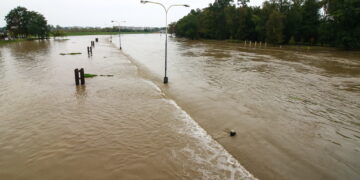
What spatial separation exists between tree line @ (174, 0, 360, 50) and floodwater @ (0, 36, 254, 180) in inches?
2286

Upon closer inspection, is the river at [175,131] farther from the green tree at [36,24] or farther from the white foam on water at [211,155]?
the green tree at [36,24]

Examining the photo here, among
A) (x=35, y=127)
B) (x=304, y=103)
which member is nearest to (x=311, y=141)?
(x=304, y=103)

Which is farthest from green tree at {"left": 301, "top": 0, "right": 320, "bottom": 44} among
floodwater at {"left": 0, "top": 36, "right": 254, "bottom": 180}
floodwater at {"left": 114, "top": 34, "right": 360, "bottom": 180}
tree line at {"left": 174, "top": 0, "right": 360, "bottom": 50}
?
floodwater at {"left": 0, "top": 36, "right": 254, "bottom": 180}

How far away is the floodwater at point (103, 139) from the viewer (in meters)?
7.35

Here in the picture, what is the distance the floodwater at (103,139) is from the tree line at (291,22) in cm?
5806

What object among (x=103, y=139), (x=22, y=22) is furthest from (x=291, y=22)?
(x=22, y=22)

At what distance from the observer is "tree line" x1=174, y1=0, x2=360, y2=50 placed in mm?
52234

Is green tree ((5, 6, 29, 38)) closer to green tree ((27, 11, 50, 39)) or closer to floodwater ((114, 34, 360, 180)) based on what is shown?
green tree ((27, 11, 50, 39))

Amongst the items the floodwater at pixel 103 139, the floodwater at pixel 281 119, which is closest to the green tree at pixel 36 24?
the floodwater at pixel 103 139

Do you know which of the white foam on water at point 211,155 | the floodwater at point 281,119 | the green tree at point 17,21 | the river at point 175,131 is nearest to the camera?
the white foam on water at point 211,155

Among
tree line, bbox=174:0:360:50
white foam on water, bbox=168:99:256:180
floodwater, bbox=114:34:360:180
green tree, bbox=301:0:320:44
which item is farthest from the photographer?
green tree, bbox=301:0:320:44

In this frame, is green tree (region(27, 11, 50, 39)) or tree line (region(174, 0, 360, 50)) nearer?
tree line (region(174, 0, 360, 50))

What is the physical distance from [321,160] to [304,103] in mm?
7502

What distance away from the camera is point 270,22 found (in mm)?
65562
